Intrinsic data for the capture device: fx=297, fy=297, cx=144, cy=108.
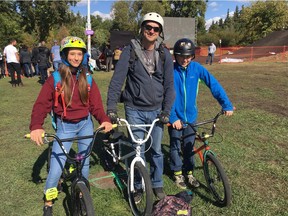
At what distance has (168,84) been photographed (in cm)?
364

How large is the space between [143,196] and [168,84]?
136 centimetres

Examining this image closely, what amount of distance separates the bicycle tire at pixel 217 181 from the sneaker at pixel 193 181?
30 centimetres

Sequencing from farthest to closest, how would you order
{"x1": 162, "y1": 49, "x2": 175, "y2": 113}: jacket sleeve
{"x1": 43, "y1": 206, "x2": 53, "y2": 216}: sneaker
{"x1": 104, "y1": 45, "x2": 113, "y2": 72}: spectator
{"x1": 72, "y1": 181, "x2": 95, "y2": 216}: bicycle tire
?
{"x1": 104, "y1": 45, "x2": 113, "y2": 72}: spectator, {"x1": 162, "y1": 49, "x2": 175, "y2": 113}: jacket sleeve, {"x1": 43, "y1": 206, "x2": 53, "y2": 216}: sneaker, {"x1": 72, "y1": 181, "x2": 95, "y2": 216}: bicycle tire

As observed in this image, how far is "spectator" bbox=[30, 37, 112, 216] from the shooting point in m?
3.10

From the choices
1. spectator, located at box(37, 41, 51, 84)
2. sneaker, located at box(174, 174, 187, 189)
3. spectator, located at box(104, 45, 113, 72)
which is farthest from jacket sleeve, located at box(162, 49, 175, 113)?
spectator, located at box(104, 45, 113, 72)

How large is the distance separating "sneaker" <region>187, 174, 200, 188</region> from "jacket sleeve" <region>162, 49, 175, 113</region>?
4.18 ft

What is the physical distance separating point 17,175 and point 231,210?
3227 millimetres

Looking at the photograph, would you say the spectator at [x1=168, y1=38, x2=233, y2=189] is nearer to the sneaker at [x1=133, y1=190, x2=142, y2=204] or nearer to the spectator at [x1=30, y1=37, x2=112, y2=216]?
the sneaker at [x1=133, y1=190, x2=142, y2=204]

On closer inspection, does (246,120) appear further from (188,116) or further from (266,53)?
(266,53)

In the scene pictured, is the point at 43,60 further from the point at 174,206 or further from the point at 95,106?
the point at 174,206

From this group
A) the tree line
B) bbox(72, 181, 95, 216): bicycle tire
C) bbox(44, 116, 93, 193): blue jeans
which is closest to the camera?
bbox(72, 181, 95, 216): bicycle tire

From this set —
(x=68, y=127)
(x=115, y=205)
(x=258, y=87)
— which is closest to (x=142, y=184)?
(x=115, y=205)

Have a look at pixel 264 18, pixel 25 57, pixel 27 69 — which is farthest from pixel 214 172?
pixel 264 18

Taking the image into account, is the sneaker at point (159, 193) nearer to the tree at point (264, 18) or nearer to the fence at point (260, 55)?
the fence at point (260, 55)
